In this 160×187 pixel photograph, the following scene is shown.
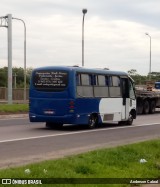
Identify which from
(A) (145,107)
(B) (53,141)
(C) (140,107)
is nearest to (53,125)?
(B) (53,141)

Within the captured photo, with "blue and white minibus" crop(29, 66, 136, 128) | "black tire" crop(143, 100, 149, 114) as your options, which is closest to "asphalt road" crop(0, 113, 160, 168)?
"blue and white minibus" crop(29, 66, 136, 128)

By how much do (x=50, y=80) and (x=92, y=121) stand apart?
256 cm

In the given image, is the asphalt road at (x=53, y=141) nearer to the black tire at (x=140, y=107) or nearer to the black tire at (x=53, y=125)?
the black tire at (x=53, y=125)

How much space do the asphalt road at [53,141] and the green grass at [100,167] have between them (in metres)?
1.48

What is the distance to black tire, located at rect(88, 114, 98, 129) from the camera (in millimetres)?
22380

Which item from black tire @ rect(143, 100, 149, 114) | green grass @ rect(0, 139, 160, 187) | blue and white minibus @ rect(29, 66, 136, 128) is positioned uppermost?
blue and white minibus @ rect(29, 66, 136, 128)

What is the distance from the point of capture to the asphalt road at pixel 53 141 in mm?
13273

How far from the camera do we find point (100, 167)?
10383 millimetres

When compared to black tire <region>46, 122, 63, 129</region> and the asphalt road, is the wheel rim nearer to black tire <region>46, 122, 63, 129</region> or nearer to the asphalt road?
the asphalt road

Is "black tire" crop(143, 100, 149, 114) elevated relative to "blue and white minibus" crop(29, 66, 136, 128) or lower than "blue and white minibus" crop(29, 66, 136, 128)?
lower

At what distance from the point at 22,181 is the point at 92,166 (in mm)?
2151

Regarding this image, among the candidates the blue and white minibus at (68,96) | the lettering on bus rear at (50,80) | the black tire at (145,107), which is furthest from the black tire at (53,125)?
the black tire at (145,107)

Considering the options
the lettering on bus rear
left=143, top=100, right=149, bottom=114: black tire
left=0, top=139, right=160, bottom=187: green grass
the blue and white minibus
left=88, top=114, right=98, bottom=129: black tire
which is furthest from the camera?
left=143, top=100, right=149, bottom=114: black tire

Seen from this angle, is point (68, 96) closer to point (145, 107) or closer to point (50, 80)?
point (50, 80)
